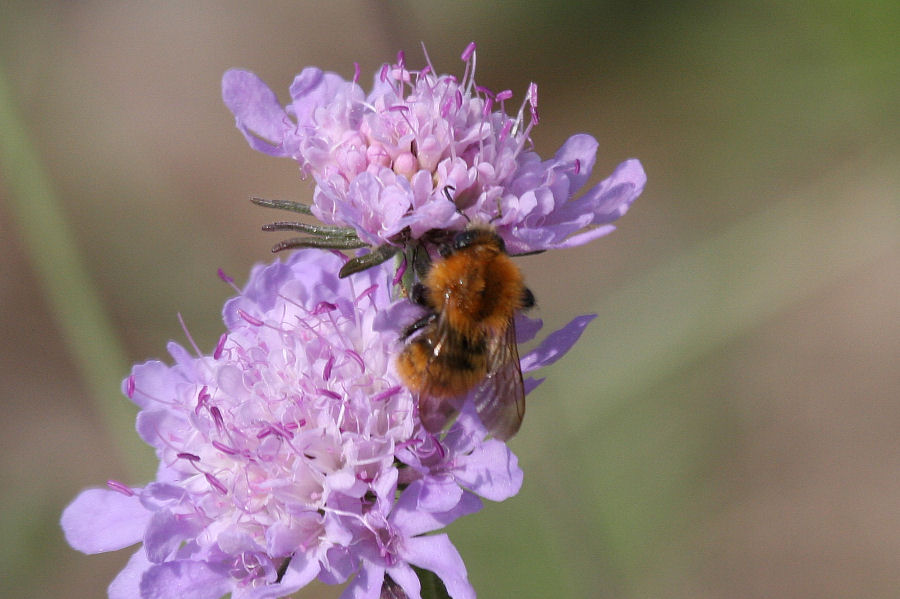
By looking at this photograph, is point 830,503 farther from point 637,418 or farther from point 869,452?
point 637,418

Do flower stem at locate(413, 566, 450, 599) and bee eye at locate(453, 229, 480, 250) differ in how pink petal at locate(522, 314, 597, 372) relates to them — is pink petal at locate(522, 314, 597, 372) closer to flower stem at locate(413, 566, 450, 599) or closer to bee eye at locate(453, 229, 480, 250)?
bee eye at locate(453, 229, 480, 250)

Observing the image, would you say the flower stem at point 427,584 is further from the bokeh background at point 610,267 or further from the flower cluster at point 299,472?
the bokeh background at point 610,267

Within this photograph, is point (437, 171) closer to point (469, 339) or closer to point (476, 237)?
point (476, 237)

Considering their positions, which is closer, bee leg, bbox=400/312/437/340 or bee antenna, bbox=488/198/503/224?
bee leg, bbox=400/312/437/340

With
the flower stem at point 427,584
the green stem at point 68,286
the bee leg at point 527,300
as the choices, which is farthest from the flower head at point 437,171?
the green stem at point 68,286

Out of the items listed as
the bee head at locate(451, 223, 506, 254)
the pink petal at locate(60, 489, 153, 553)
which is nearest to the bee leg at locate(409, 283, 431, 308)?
the bee head at locate(451, 223, 506, 254)

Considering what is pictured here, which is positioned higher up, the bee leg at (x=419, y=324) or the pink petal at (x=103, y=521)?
the bee leg at (x=419, y=324)

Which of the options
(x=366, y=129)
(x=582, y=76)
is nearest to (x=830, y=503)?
(x=582, y=76)

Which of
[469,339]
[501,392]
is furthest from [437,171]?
[501,392]
